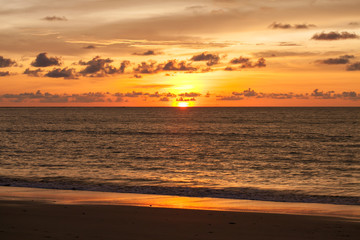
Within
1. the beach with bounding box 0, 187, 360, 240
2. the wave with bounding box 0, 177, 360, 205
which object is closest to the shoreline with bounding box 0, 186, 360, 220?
the beach with bounding box 0, 187, 360, 240

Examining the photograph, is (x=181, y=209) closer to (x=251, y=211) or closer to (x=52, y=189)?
(x=251, y=211)

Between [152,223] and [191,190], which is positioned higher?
[152,223]

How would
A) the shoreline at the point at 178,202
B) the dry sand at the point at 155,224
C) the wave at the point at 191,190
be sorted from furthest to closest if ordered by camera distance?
the wave at the point at 191,190 → the shoreline at the point at 178,202 → the dry sand at the point at 155,224

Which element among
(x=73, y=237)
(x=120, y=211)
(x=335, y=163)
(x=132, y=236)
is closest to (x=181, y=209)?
(x=120, y=211)

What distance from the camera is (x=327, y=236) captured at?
1296 cm

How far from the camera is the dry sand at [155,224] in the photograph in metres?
12.8

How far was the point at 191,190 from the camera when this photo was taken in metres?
24.0

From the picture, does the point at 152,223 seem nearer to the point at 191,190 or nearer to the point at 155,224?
the point at 155,224

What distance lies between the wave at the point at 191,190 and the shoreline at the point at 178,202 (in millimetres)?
1179

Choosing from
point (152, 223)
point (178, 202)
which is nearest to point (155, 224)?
point (152, 223)

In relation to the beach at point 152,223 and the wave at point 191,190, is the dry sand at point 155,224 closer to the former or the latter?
the beach at point 152,223

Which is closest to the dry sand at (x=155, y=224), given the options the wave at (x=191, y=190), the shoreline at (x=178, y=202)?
the shoreline at (x=178, y=202)

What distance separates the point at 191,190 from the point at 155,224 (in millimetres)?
9832

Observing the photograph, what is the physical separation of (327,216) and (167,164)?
23.7m
